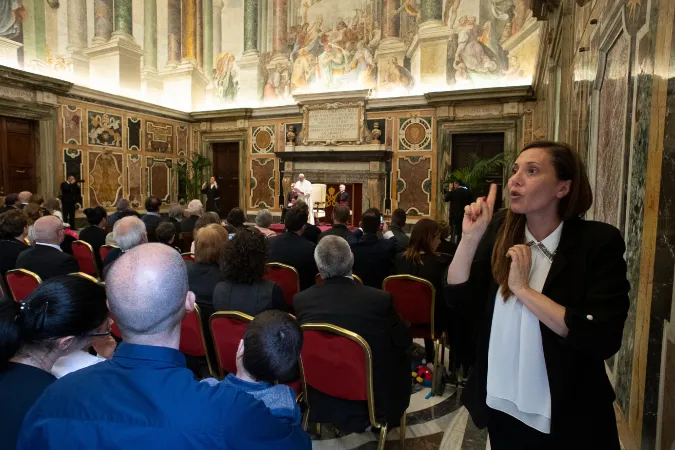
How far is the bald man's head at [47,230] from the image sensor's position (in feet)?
11.5

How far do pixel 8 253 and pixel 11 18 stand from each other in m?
9.28

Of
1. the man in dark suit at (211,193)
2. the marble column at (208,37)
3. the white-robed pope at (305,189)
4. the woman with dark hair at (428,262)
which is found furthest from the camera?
the marble column at (208,37)

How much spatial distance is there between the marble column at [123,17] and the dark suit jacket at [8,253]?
10416 millimetres

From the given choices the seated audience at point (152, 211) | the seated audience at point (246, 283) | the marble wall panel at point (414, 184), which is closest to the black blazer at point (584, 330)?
the seated audience at point (246, 283)

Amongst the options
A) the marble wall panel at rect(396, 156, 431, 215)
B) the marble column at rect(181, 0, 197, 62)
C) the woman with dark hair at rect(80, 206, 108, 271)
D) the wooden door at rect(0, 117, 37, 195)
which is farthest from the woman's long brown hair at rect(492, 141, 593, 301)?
the marble column at rect(181, 0, 197, 62)

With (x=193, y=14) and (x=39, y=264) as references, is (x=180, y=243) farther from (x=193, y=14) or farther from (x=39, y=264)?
(x=193, y=14)

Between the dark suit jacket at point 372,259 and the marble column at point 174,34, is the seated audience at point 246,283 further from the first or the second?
the marble column at point 174,34

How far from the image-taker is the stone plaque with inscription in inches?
477

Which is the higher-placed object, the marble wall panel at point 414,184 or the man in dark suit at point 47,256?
the marble wall panel at point 414,184

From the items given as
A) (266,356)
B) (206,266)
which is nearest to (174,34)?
(206,266)

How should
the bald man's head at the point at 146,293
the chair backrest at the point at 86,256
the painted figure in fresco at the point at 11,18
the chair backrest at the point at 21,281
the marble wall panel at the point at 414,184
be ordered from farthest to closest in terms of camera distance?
the marble wall panel at the point at 414,184 → the painted figure in fresco at the point at 11,18 → the chair backrest at the point at 86,256 → the chair backrest at the point at 21,281 → the bald man's head at the point at 146,293

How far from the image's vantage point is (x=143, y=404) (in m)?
0.87

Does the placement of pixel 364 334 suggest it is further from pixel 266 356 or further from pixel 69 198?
pixel 69 198

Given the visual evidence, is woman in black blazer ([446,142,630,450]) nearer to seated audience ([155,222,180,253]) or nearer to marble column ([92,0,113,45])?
seated audience ([155,222,180,253])
